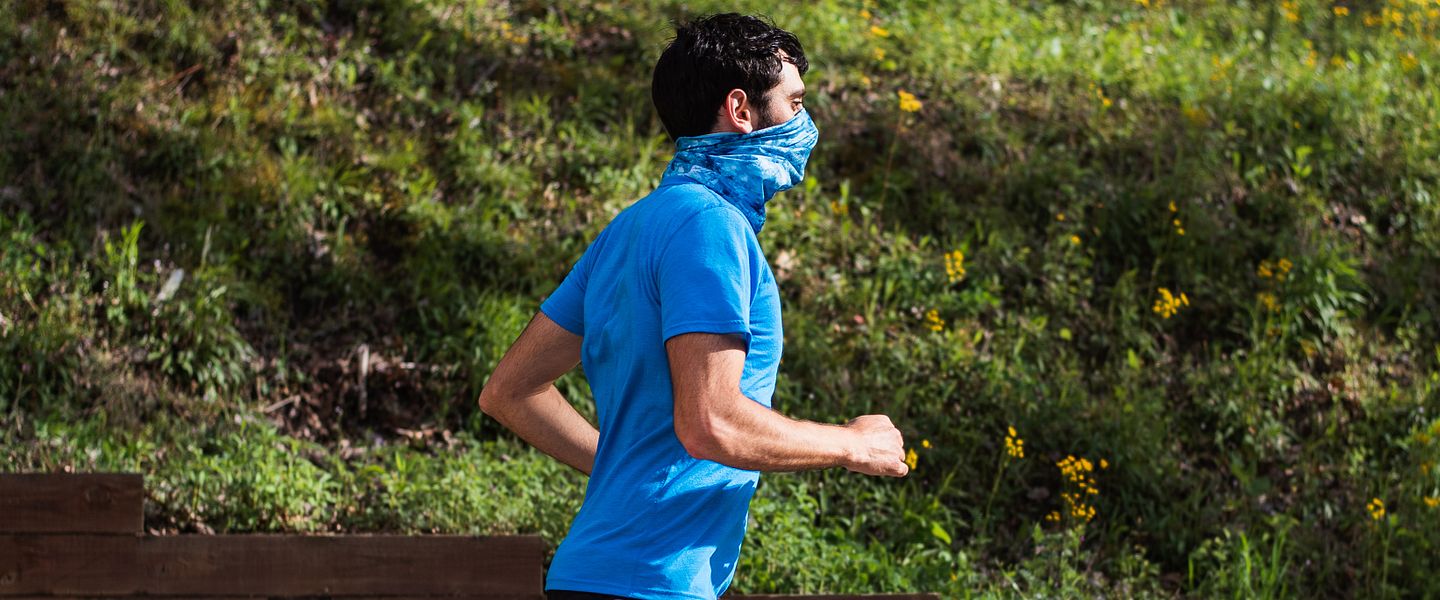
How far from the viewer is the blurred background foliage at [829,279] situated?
5.58 m

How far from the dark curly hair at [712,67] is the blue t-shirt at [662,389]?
15cm

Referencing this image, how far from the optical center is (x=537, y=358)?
255cm

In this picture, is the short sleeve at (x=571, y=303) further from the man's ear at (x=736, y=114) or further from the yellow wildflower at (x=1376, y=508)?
the yellow wildflower at (x=1376, y=508)

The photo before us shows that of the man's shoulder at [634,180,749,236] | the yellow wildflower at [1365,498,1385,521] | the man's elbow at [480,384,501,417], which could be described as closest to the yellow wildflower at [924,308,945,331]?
the yellow wildflower at [1365,498,1385,521]

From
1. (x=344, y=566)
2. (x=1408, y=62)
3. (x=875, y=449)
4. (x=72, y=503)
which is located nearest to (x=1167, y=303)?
(x=1408, y=62)

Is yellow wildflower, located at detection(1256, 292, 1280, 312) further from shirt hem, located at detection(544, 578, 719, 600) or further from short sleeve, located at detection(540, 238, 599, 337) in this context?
shirt hem, located at detection(544, 578, 719, 600)

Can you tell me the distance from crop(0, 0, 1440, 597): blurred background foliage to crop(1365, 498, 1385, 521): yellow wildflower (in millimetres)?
32

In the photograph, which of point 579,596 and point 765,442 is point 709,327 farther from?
point 579,596

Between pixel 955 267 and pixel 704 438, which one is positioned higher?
pixel 704 438

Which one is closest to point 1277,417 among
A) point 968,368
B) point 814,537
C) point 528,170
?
point 968,368

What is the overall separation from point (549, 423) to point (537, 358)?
0.18 metres

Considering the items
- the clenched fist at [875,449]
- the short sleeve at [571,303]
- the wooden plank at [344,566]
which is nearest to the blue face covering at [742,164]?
the short sleeve at [571,303]

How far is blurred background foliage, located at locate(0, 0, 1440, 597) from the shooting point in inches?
220

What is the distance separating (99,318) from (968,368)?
422cm
